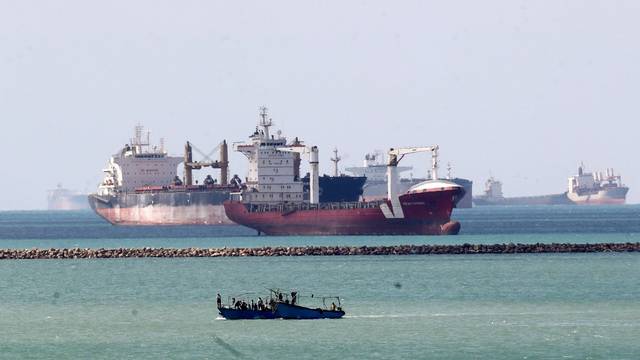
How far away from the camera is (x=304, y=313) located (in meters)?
60.0

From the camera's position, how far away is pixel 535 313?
203 ft

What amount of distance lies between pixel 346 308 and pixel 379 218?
235ft

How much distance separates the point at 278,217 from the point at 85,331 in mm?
85286

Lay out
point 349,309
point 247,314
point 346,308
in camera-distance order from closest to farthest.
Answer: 1. point 247,314
2. point 349,309
3. point 346,308

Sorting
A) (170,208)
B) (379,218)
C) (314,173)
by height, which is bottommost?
(379,218)

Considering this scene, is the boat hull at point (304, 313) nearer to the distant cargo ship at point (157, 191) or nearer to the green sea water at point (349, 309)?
the green sea water at point (349, 309)

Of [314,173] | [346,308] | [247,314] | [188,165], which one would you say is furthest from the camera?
[188,165]

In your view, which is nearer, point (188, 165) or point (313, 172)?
point (313, 172)

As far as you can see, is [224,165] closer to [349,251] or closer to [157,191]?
[157,191]

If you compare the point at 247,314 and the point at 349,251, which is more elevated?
the point at 349,251

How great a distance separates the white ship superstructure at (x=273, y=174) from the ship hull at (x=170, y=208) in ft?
47.4

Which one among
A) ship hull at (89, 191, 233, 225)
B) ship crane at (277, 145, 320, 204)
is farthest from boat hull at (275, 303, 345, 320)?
ship hull at (89, 191, 233, 225)

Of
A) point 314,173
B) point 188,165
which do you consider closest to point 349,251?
point 314,173

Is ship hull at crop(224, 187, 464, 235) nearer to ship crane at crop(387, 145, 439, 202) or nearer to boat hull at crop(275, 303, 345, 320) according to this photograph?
ship crane at crop(387, 145, 439, 202)
